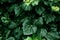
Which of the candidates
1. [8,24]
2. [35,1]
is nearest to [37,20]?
[35,1]

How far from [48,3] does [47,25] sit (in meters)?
0.37

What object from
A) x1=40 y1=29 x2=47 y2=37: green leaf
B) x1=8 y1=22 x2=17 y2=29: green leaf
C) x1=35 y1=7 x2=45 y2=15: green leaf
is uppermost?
x1=35 y1=7 x2=45 y2=15: green leaf

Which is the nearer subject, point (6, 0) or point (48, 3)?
point (48, 3)

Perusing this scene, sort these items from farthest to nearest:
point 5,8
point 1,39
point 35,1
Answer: point 5,8, point 1,39, point 35,1

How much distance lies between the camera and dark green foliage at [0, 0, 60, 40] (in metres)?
2.79

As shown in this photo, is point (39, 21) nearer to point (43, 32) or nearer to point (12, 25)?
point (43, 32)

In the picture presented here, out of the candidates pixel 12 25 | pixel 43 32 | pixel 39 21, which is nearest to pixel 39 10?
pixel 39 21

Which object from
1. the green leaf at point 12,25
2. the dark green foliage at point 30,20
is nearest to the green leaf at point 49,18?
the dark green foliage at point 30,20

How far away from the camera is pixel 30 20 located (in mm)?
2883

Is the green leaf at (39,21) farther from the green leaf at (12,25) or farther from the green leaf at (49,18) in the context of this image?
the green leaf at (12,25)

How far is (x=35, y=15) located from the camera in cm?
296

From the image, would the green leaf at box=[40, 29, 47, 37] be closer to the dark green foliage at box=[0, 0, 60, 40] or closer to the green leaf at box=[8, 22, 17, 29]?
the dark green foliage at box=[0, 0, 60, 40]

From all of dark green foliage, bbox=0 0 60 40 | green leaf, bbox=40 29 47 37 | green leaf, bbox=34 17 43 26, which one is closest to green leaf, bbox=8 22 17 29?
dark green foliage, bbox=0 0 60 40

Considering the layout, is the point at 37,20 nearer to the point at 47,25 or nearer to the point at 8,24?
the point at 47,25
